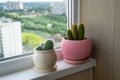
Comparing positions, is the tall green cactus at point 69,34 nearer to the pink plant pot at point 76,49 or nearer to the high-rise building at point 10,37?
the pink plant pot at point 76,49

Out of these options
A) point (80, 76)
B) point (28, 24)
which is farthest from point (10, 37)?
point (80, 76)

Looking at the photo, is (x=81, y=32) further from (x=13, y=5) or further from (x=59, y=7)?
(x=13, y=5)

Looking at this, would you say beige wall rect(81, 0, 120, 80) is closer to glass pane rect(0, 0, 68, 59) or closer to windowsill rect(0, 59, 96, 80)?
windowsill rect(0, 59, 96, 80)

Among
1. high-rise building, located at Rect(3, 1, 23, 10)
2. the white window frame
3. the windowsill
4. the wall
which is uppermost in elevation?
high-rise building, located at Rect(3, 1, 23, 10)

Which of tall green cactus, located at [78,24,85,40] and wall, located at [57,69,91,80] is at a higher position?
tall green cactus, located at [78,24,85,40]

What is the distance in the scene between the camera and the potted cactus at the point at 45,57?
1029 millimetres

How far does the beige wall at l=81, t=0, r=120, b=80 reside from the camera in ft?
3.60

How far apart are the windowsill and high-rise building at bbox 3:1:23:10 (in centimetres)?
39

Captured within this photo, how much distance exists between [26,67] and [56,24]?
1.23ft

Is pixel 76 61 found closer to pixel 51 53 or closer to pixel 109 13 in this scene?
pixel 51 53

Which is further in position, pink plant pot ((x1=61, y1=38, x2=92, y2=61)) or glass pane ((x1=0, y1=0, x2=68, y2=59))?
pink plant pot ((x1=61, y1=38, x2=92, y2=61))

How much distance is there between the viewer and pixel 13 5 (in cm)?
105

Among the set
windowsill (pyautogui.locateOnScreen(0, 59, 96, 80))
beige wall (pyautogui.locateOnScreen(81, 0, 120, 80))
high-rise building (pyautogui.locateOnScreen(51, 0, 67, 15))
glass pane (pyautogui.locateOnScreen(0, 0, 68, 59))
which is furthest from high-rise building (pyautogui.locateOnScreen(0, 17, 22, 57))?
beige wall (pyautogui.locateOnScreen(81, 0, 120, 80))

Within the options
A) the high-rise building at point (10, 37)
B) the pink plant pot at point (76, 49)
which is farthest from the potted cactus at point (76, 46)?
the high-rise building at point (10, 37)
